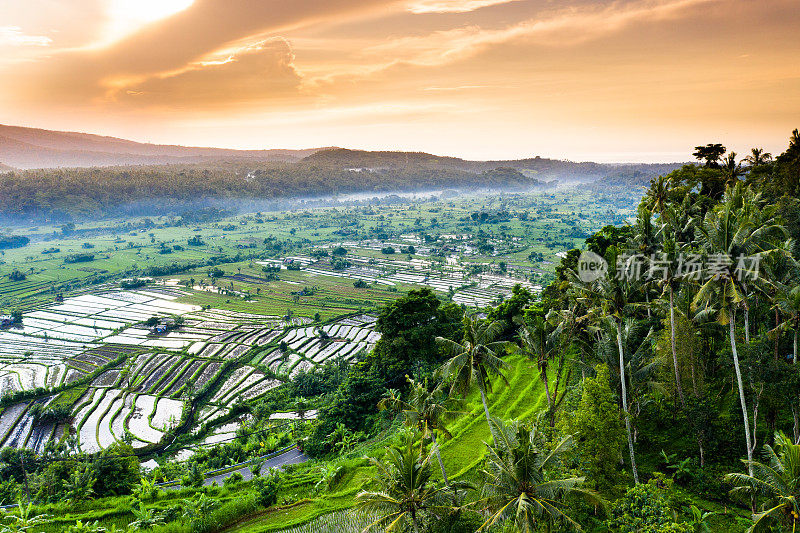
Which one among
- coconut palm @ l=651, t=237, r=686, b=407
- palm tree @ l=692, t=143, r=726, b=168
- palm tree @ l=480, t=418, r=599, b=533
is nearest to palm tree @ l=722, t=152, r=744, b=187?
palm tree @ l=692, t=143, r=726, b=168

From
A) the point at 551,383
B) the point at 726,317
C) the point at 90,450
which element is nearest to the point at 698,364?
the point at 726,317

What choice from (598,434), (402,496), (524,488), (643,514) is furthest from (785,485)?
(402,496)

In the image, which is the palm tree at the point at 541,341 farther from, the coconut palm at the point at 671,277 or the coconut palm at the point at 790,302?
the coconut palm at the point at 790,302

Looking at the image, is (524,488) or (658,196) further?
(658,196)

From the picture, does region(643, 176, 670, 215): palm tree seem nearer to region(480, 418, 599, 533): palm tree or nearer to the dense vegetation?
the dense vegetation

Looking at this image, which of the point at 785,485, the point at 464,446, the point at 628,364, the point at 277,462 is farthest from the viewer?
the point at 277,462

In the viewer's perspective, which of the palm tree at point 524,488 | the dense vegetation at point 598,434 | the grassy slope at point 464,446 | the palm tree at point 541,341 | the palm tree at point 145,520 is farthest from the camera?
the grassy slope at point 464,446

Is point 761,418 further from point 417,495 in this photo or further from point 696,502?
point 417,495

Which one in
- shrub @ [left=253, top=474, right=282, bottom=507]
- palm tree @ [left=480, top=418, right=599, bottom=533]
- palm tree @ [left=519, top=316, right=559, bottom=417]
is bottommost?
shrub @ [left=253, top=474, right=282, bottom=507]

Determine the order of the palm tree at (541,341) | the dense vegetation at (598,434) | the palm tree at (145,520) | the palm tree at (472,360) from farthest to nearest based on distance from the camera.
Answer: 1. the palm tree at (541,341)
2. the palm tree at (145,520)
3. the palm tree at (472,360)
4. the dense vegetation at (598,434)

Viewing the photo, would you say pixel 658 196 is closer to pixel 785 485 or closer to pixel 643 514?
pixel 643 514

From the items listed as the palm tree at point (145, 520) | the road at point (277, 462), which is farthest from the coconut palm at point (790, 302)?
the palm tree at point (145, 520)

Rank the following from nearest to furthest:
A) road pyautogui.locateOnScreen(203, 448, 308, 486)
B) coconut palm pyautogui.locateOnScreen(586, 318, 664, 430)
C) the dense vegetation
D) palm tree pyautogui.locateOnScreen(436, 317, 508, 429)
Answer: the dense vegetation → palm tree pyautogui.locateOnScreen(436, 317, 508, 429) → coconut palm pyautogui.locateOnScreen(586, 318, 664, 430) → road pyautogui.locateOnScreen(203, 448, 308, 486)
